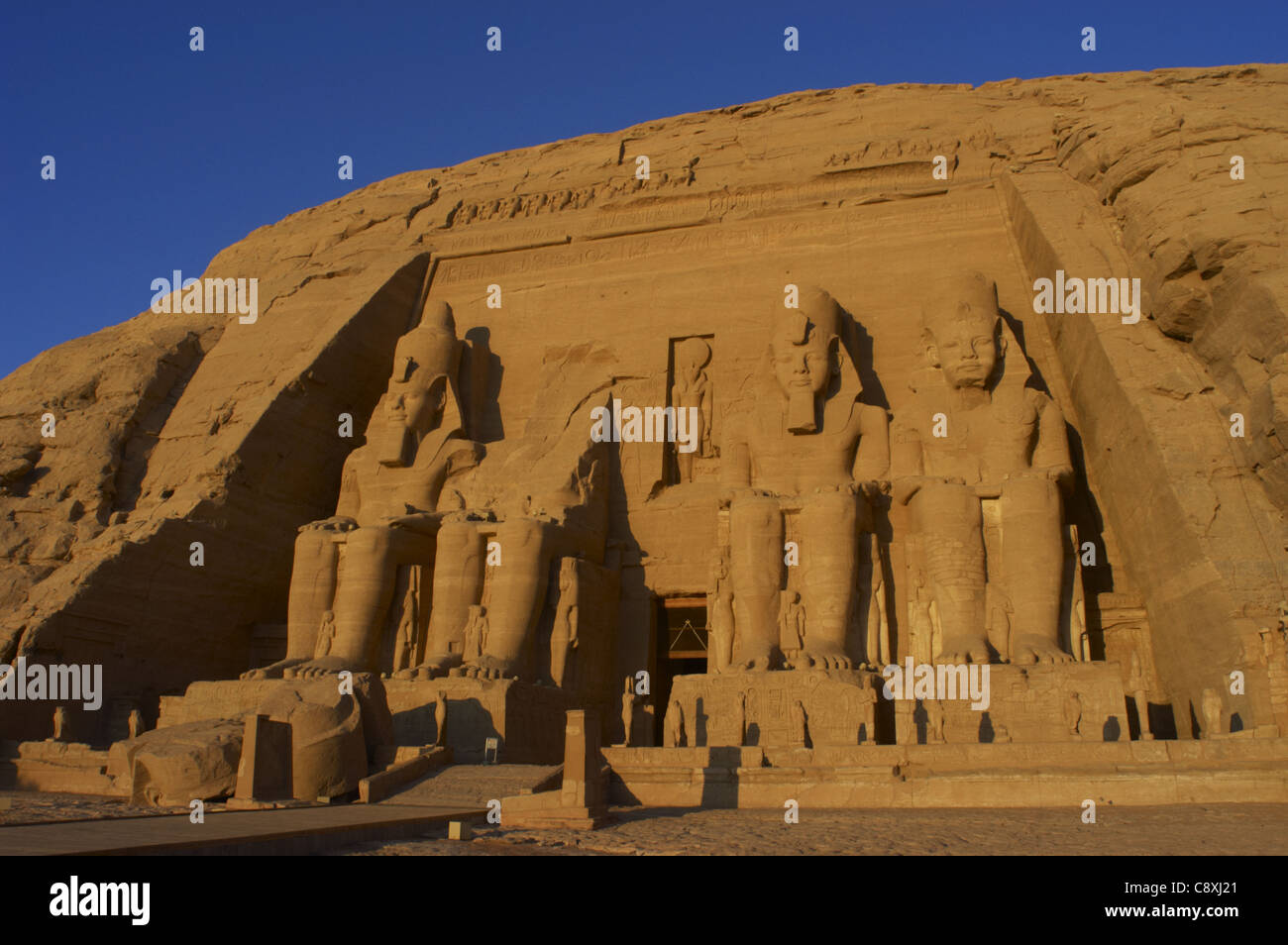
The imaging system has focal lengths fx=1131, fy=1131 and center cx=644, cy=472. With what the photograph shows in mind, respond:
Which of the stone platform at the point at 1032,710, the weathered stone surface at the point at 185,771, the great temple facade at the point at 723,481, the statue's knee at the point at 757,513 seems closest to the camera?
the weathered stone surface at the point at 185,771

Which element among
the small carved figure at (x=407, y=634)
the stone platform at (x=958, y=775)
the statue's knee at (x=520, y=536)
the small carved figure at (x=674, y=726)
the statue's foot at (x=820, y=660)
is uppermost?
the statue's knee at (x=520, y=536)

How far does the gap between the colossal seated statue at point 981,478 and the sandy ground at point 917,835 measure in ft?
6.81

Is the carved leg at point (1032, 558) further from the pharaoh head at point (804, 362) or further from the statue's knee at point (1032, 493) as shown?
the pharaoh head at point (804, 362)

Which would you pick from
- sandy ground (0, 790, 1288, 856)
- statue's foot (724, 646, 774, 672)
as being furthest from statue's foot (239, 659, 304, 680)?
statue's foot (724, 646, 774, 672)

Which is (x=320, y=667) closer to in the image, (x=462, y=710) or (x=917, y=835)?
(x=462, y=710)

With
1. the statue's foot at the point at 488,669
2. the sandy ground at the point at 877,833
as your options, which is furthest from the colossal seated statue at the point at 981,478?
the statue's foot at the point at 488,669

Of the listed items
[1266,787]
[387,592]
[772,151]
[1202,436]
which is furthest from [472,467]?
[1266,787]

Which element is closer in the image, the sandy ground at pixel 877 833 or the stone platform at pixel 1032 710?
the sandy ground at pixel 877 833

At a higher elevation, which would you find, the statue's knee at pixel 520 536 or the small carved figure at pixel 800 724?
the statue's knee at pixel 520 536

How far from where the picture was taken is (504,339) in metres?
11.7

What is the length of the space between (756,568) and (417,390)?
3827 millimetres

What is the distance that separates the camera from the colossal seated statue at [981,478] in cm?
784

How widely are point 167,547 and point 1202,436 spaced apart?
7.89 meters

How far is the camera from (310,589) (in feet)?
29.9
